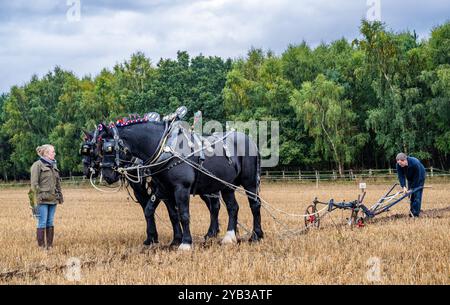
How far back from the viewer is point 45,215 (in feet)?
30.7

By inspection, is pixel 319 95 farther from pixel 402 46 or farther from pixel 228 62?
pixel 228 62

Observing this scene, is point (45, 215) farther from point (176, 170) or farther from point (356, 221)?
point (356, 221)

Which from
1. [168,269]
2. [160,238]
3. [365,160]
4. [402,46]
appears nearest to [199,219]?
[160,238]

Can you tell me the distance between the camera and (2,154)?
66.4 m

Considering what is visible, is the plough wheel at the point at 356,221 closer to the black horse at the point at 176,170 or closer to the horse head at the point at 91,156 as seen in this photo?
the black horse at the point at 176,170

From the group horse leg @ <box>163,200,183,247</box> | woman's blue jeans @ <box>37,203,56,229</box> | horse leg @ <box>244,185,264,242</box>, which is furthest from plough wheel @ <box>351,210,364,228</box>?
woman's blue jeans @ <box>37,203,56,229</box>

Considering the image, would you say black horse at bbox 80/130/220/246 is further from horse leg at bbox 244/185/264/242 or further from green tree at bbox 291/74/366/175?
green tree at bbox 291/74/366/175

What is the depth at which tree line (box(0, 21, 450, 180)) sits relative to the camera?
40938 mm

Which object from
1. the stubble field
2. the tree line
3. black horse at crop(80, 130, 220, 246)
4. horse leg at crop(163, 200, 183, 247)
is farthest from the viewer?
the tree line

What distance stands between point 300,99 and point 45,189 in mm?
38190

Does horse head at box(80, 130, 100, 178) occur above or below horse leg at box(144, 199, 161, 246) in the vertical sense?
above

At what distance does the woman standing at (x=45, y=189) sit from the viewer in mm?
9273

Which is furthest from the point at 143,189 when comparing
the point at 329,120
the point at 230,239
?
the point at 329,120

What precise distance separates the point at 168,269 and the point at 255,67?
51114mm
